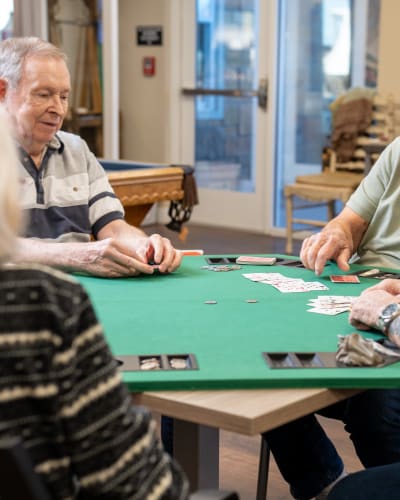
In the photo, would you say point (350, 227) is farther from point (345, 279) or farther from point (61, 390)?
point (61, 390)

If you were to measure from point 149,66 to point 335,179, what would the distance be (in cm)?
270

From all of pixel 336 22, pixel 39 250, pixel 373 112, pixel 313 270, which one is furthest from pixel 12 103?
pixel 336 22

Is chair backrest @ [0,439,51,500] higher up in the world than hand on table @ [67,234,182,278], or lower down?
higher up

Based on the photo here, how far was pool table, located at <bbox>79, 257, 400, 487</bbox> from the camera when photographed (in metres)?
1.61

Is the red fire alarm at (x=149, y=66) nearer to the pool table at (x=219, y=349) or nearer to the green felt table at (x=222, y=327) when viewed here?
the green felt table at (x=222, y=327)

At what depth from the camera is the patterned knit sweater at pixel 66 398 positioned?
1072mm

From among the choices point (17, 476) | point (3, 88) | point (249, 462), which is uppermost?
point (3, 88)

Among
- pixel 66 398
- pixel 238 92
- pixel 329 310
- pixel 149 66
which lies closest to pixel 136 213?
pixel 329 310

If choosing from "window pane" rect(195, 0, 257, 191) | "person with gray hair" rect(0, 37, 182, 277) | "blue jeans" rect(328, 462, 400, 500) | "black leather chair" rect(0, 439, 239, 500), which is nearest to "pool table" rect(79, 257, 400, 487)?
"blue jeans" rect(328, 462, 400, 500)

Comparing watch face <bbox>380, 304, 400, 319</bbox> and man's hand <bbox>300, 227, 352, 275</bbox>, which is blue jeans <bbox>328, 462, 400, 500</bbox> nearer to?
watch face <bbox>380, 304, 400, 319</bbox>

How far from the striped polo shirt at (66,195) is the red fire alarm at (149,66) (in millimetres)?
5792

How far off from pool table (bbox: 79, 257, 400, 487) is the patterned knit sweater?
1.34 feet

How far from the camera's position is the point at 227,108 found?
8.50 m

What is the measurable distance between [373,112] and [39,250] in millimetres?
4820
